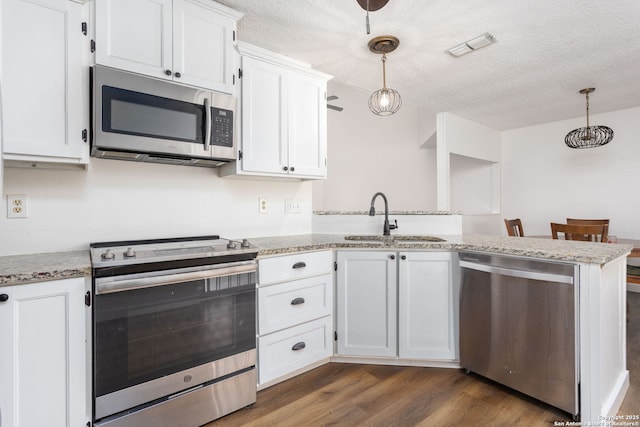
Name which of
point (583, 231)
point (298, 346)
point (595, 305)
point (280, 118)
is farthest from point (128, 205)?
point (583, 231)

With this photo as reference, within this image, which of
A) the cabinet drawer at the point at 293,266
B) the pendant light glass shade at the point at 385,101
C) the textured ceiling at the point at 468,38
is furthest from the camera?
the pendant light glass shade at the point at 385,101

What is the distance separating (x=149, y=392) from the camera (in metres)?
1.51

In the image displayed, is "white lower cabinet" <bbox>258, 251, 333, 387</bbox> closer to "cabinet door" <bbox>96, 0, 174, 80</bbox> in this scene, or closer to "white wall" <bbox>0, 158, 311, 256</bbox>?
"white wall" <bbox>0, 158, 311, 256</bbox>

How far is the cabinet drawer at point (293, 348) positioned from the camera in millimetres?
1943

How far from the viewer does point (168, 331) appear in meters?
1.55

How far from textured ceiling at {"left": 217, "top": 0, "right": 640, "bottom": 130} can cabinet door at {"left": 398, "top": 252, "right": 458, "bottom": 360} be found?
5.25 ft

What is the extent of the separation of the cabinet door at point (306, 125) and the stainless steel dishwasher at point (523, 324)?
1256 millimetres

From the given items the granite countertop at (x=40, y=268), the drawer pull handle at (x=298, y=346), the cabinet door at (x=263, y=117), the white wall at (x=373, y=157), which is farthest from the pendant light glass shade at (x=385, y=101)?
the white wall at (x=373, y=157)

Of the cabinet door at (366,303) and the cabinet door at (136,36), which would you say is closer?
the cabinet door at (136,36)

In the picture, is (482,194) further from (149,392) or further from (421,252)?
(149,392)

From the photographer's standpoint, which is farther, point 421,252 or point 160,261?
point 421,252

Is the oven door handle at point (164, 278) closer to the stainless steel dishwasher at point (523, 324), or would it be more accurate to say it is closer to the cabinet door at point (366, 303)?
the cabinet door at point (366, 303)

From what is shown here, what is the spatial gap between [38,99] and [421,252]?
2.25 metres

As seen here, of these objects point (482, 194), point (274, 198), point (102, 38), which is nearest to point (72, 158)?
point (102, 38)
